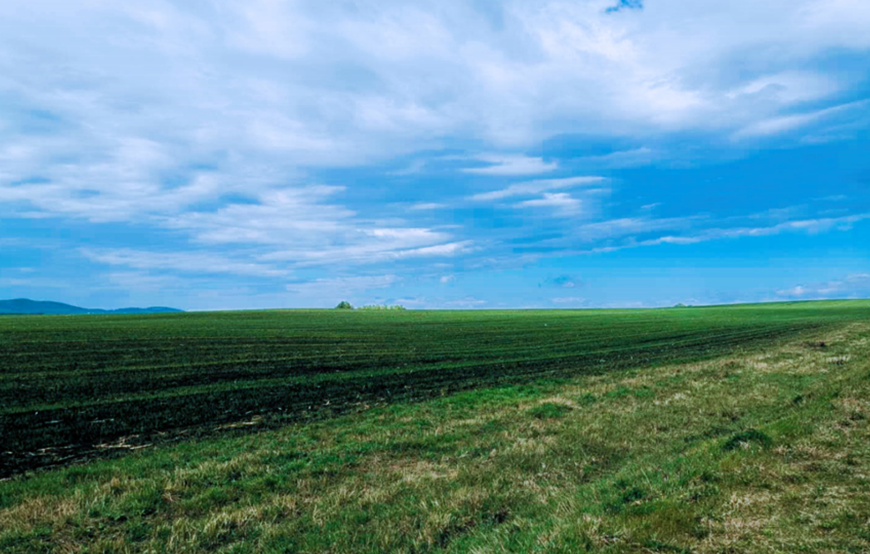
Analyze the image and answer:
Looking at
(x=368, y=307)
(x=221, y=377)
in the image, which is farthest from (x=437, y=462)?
(x=368, y=307)

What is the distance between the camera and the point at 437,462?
1172 cm

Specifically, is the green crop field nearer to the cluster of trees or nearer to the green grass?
the green grass

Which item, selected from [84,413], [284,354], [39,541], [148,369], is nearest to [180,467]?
[39,541]

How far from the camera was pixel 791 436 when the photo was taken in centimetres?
1101

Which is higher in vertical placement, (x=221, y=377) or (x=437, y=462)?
(x=221, y=377)

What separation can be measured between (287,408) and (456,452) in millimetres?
7741

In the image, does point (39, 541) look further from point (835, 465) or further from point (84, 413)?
point (835, 465)

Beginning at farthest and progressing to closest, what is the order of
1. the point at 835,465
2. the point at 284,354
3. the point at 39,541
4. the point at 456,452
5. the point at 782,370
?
the point at 284,354 < the point at 782,370 < the point at 456,452 < the point at 835,465 < the point at 39,541

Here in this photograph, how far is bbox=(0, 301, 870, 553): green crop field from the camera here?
24.9ft

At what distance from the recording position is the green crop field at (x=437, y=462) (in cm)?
757

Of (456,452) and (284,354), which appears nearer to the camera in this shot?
(456,452)

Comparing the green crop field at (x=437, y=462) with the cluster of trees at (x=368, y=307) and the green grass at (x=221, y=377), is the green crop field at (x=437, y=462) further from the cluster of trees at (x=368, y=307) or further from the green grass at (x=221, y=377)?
the cluster of trees at (x=368, y=307)

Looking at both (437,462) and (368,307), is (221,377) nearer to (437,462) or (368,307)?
(437,462)

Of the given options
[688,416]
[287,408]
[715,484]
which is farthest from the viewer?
[287,408]
